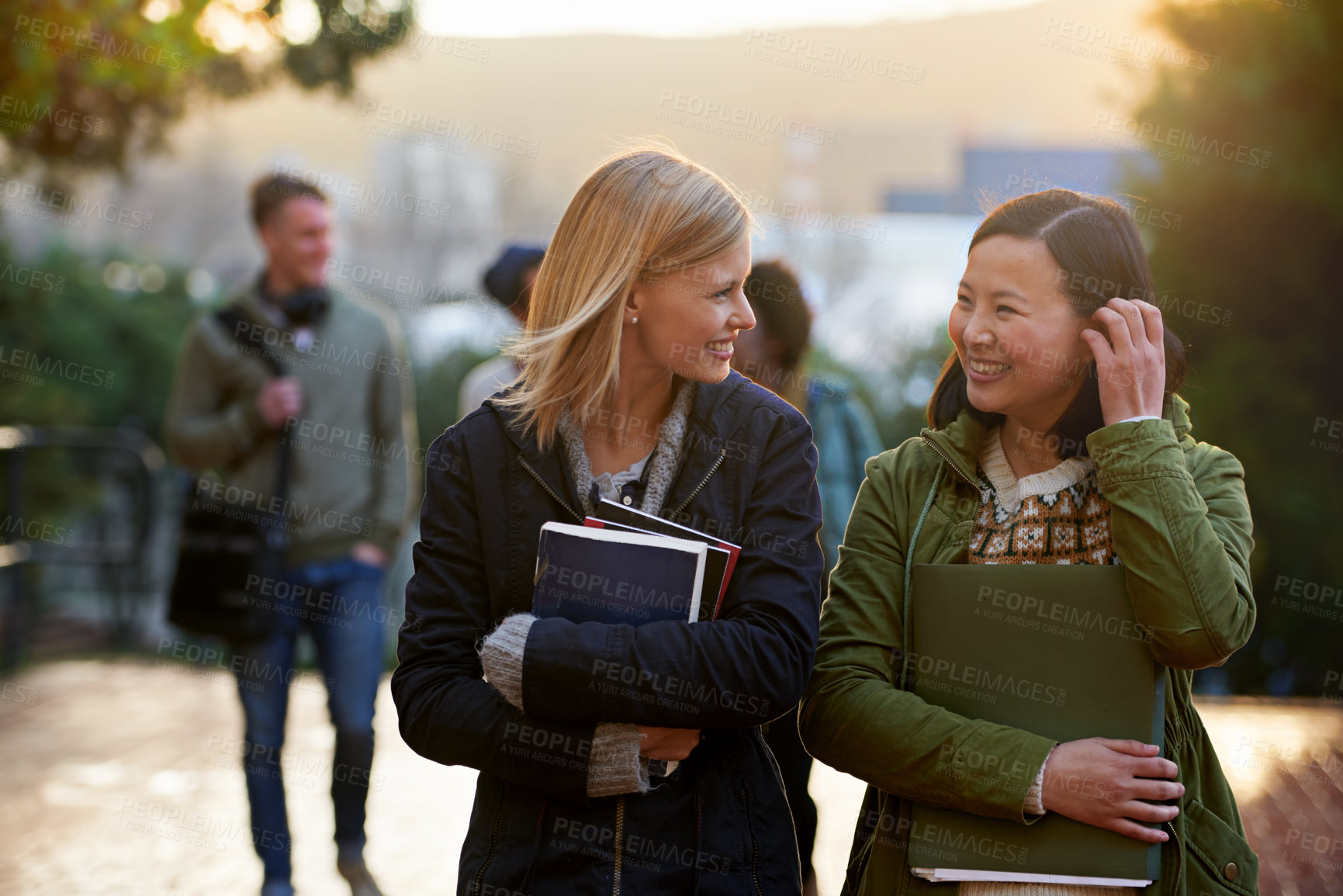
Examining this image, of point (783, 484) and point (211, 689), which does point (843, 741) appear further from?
point (211, 689)

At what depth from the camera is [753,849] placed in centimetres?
203

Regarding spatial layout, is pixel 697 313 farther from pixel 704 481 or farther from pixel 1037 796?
pixel 1037 796

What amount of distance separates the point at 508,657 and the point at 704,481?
46 centimetres

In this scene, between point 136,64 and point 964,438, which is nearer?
point 964,438

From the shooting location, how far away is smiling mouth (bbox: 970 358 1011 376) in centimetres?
211

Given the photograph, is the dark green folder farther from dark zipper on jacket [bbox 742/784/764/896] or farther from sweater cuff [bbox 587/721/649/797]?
sweater cuff [bbox 587/721/649/797]

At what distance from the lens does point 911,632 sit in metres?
2.11

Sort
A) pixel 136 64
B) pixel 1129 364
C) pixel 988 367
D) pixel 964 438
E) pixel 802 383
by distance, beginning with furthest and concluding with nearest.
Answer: pixel 136 64
pixel 802 383
pixel 964 438
pixel 988 367
pixel 1129 364

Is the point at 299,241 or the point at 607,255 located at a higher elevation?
the point at 299,241

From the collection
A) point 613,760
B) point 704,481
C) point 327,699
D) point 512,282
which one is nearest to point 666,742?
point 613,760

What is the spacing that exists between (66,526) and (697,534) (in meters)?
9.20

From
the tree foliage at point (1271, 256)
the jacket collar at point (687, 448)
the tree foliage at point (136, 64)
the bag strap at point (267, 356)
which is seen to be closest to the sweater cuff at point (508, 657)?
the jacket collar at point (687, 448)

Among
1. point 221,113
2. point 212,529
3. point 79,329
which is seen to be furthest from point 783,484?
Result: point 79,329

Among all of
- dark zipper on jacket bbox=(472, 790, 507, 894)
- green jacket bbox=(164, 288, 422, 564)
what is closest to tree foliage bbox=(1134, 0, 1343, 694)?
green jacket bbox=(164, 288, 422, 564)
